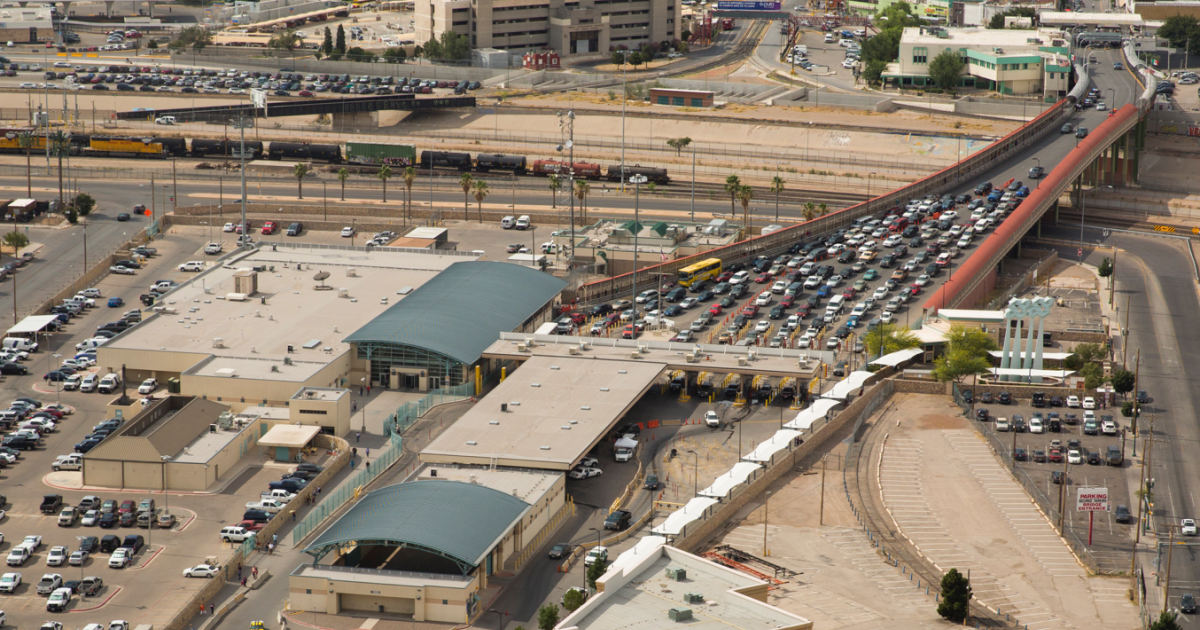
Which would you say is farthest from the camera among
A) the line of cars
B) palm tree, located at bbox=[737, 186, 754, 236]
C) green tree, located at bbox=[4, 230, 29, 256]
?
palm tree, located at bbox=[737, 186, 754, 236]

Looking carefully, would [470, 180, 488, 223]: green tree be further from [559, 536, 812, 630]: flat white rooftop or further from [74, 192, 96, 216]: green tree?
[559, 536, 812, 630]: flat white rooftop

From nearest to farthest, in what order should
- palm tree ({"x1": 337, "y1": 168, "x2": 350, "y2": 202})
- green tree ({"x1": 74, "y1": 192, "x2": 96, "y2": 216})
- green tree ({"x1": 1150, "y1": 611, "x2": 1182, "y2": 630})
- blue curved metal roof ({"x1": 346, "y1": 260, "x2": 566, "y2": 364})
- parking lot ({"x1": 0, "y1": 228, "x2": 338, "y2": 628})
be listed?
green tree ({"x1": 1150, "y1": 611, "x2": 1182, "y2": 630})
parking lot ({"x1": 0, "y1": 228, "x2": 338, "y2": 628})
blue curved metal roof ({"x1": 346, "y1": 260, "x2": 566, "y2": 364})
green tree ({"x1": 74, "y1": 192, "x2": 96, "y2": 216})
palm tree ({"x1": 337, "y1": 168, "x2": 350, "y2": 202})

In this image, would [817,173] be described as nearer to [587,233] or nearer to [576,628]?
[587,233]

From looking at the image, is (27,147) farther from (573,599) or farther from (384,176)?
(573,599)

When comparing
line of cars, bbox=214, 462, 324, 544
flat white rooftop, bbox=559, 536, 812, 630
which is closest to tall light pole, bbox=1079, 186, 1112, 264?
line of cars, bbox=214, 462, 324, 544

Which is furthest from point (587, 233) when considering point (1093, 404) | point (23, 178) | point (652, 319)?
point (23, 178)

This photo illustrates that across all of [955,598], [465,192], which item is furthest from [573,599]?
[465,192]
